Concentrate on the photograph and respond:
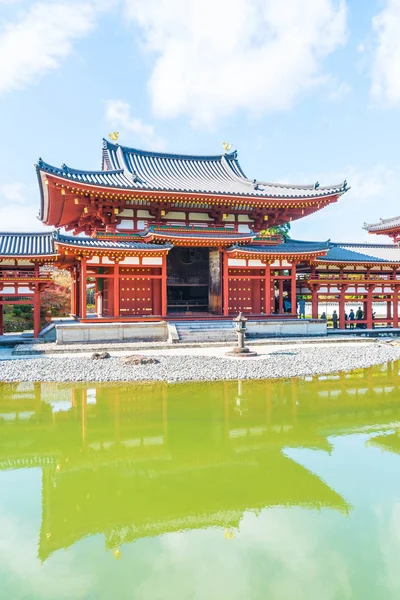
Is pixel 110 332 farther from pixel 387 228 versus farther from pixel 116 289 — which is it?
pixel 387 228

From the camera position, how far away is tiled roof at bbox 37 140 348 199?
1850 cm

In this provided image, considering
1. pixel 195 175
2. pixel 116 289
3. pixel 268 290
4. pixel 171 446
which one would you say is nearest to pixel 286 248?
pixel 268 290

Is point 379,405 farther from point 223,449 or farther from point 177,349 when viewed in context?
point 177,349

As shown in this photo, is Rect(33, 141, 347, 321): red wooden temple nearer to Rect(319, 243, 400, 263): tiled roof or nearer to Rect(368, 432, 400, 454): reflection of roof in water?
Rect(319, 243, 400, 263): tiled roof

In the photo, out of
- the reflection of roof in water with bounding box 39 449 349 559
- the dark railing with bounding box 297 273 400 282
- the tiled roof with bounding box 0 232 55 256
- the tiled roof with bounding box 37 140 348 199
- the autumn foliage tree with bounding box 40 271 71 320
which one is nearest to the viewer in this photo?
the reflection of roof in water with bounding box 39 449 349 559

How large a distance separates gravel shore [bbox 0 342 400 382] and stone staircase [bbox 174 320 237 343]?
8.59 ft

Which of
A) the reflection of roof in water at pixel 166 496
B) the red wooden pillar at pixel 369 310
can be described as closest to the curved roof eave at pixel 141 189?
the red wooden pillar at pixel 369 310

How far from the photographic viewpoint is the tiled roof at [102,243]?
1655 cm

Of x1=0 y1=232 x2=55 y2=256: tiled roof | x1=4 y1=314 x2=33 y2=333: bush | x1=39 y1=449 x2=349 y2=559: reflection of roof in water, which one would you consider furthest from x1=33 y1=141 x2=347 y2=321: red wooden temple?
x1=39 y1=449 x2=349 y2=559: reflection of roof in water

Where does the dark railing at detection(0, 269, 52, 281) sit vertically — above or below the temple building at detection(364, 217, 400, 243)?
below

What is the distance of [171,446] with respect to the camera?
6605 mm

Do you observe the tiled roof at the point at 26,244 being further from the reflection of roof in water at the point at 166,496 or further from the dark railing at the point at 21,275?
the reflection of roof in water at the point at 166,496

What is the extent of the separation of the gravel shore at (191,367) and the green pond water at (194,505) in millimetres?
2602

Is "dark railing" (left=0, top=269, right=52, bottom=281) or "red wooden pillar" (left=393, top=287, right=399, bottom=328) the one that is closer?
"dark railing" (left=0, top=269, right=52, bottom=281)
